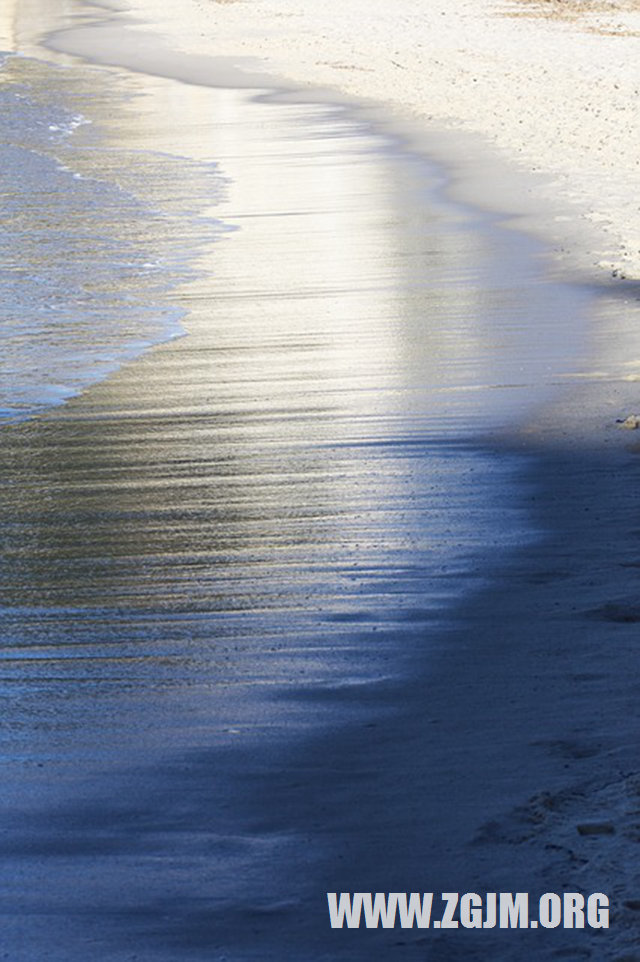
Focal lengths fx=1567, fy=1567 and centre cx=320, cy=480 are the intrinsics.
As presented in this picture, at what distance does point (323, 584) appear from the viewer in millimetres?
5840

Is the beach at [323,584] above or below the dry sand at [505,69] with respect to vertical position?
below

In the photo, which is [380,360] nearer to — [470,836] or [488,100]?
[470,836]

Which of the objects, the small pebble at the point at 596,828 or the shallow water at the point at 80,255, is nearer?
the small pebble at the point at 596,828

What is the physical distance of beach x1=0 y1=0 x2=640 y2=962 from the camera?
382cm

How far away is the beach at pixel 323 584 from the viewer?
382cm

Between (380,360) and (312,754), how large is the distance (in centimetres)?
504

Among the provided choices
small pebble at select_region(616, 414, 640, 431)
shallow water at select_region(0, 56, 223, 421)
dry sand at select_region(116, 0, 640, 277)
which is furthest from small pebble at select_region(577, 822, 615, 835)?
dry sand at select_region(116, 0, 640, 277)

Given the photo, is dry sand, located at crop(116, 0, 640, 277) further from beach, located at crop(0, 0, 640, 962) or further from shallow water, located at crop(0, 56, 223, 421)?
shallow water, located at crop(0, 56, 223, 421)

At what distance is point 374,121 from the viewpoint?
21.7 m

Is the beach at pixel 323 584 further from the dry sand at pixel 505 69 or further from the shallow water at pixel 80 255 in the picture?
the dry sand at pixel 505 69

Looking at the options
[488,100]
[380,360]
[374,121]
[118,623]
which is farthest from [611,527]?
[488,100]

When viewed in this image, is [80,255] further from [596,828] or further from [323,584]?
[596,828]

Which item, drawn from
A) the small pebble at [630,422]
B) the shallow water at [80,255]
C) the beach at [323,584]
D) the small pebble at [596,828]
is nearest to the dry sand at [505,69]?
the beach at [323,584]

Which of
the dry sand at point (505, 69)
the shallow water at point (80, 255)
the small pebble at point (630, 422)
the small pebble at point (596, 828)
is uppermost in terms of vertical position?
the dry sand at point (505, 69)
